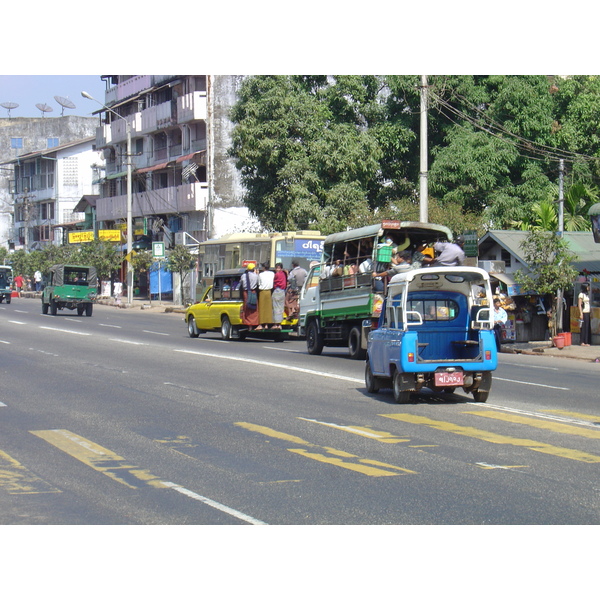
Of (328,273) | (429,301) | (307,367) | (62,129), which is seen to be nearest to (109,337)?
(328,273)

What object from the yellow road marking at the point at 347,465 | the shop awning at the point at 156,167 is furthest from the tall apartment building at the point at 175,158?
the yellow road marking at the point at 347,465

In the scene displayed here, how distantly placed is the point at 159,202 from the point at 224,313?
4137 centimetres

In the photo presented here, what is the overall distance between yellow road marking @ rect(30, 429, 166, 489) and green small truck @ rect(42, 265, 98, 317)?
1362 inches

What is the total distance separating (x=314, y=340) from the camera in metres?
24.7

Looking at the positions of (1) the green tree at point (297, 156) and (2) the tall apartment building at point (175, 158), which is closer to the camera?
(1) the green tree at point (297, 156)

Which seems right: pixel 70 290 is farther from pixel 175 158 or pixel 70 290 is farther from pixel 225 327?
pixel 175 158

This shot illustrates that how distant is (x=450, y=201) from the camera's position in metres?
44.5

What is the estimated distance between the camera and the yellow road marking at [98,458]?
9.14 meters

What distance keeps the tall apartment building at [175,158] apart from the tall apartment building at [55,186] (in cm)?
1514

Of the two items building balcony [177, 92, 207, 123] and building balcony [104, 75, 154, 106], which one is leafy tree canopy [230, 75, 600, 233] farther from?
building balcony [104, 75, 154, 106]

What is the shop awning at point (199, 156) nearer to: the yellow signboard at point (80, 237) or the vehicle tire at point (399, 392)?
the yellow signboard at point (80, 237)

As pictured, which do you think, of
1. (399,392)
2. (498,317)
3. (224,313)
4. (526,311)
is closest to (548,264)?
(498,317)

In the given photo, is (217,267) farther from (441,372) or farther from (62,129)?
(62,129)

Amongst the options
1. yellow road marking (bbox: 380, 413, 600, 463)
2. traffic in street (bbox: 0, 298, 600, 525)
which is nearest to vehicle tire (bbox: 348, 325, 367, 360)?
traffic in street (bbox: 0, 298, 600, 525)
